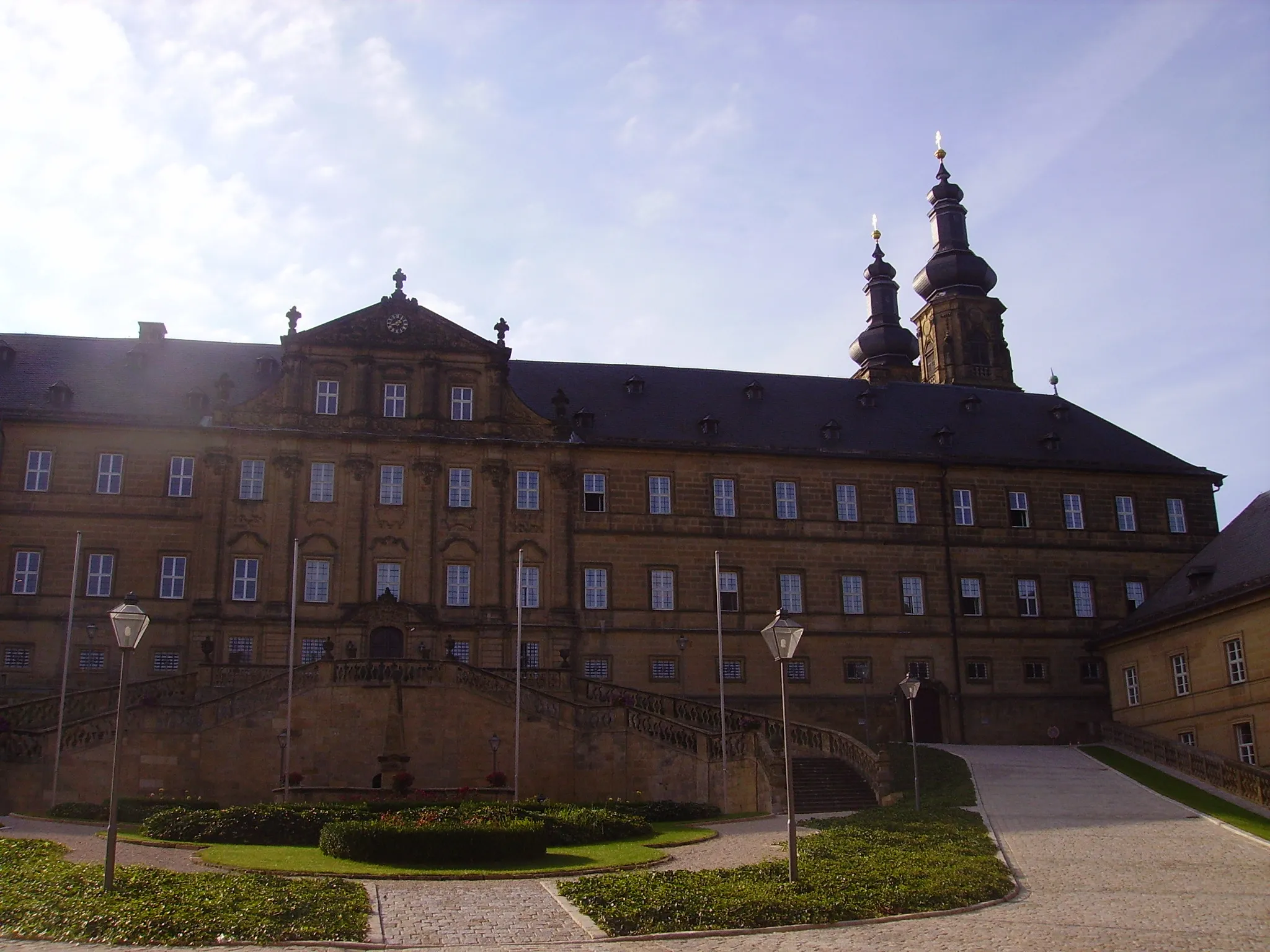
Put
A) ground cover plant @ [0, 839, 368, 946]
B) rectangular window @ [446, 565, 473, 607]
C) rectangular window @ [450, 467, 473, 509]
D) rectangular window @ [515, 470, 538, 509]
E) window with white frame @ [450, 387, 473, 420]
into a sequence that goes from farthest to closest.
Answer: window with white frame @ [450, 387, 473, 420] < rectangular window @ [515, 470, 538, 509] < rectangular window @ [450, 467, 473, 509] < rectangular window @ [446, 565, 473, 607] < ground cover plant @ [0, 839, 368, 946]

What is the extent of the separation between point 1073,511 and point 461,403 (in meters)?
24.8

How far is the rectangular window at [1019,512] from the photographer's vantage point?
50938 millimetres

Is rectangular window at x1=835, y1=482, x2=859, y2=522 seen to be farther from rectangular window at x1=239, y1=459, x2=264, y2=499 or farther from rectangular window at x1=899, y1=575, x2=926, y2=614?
rectangular window at x1=239, y1=459, x2=264, y2=499

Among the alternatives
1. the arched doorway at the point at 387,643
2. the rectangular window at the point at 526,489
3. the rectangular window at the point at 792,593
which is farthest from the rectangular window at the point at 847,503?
the arched doorway at the point at 387,643

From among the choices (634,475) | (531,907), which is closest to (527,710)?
(634,475)

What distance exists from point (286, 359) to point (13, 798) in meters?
18.4

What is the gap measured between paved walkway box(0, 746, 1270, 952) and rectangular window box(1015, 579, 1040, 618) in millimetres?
19574

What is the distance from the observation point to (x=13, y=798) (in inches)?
1302

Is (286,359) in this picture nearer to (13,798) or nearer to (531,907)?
(13,798)

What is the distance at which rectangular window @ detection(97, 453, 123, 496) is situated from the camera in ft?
145

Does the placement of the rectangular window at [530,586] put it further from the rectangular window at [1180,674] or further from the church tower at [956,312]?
the church tower at [956,312]

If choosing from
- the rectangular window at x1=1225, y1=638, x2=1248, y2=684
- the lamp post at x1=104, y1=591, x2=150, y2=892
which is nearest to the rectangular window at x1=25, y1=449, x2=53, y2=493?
the lamp post at x1=104, y1=591, x2=150, y2=892

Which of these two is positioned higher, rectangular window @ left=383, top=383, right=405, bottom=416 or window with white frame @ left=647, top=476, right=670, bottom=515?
rectangular window @ left=383, top=383, right=405, bottom=416

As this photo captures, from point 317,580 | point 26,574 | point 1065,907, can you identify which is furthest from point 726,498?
point 1065,907
